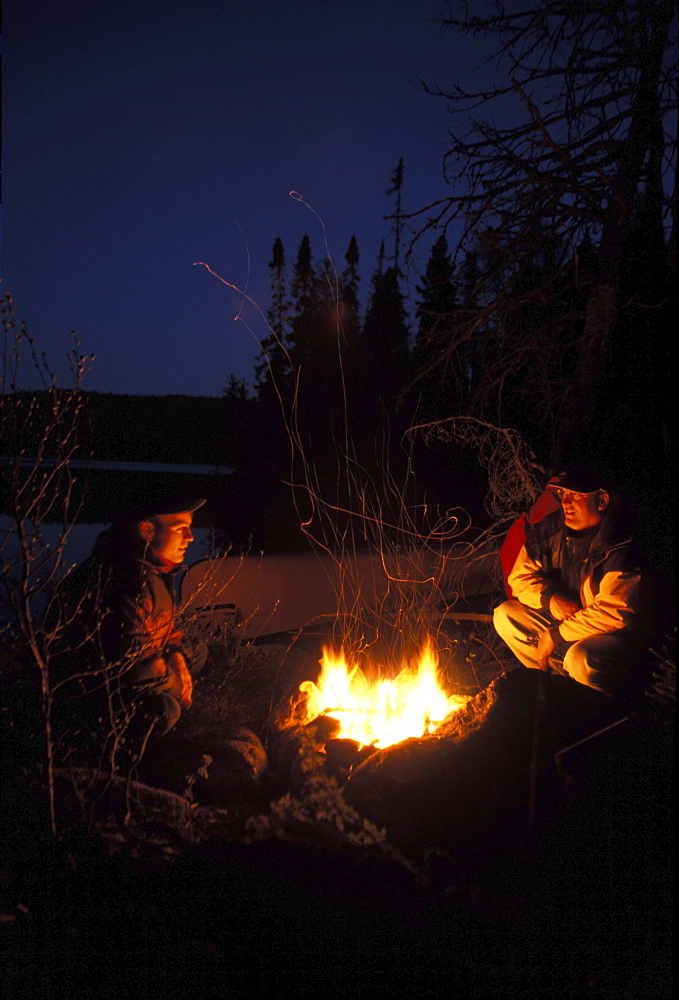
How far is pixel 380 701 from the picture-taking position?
13.2 ft

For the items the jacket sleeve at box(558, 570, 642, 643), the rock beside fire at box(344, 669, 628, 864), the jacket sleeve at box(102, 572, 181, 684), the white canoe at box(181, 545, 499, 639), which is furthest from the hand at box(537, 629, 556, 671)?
the jacket sleeve at box(102, 572, 181, 684)

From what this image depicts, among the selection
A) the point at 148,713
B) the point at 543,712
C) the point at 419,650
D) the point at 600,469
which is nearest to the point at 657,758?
the point at 543,712

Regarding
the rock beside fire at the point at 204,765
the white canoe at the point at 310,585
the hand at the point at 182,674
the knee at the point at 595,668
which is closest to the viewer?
the knee at the point at 595,668

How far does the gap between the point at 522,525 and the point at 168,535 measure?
2258 millimetres

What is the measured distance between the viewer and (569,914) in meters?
2.55

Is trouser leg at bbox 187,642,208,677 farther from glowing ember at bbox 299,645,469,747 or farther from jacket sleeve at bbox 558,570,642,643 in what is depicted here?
jacket sleeve at bbox 558,570,642,643

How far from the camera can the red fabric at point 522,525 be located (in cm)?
407

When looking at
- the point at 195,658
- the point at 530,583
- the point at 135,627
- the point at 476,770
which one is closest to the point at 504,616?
the point at 530,583

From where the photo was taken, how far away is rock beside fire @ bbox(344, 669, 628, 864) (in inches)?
112

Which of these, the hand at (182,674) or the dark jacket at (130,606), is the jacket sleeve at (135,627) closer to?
the dark jacket at (130,606)

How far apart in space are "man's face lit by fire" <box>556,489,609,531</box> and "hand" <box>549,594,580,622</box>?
42cm

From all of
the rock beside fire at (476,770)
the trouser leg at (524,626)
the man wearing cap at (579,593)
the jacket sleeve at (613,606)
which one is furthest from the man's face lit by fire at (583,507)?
the rock beside fire at (476,770)

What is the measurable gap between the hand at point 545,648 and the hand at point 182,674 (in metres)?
2.07

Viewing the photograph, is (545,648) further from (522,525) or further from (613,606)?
(522,525)
